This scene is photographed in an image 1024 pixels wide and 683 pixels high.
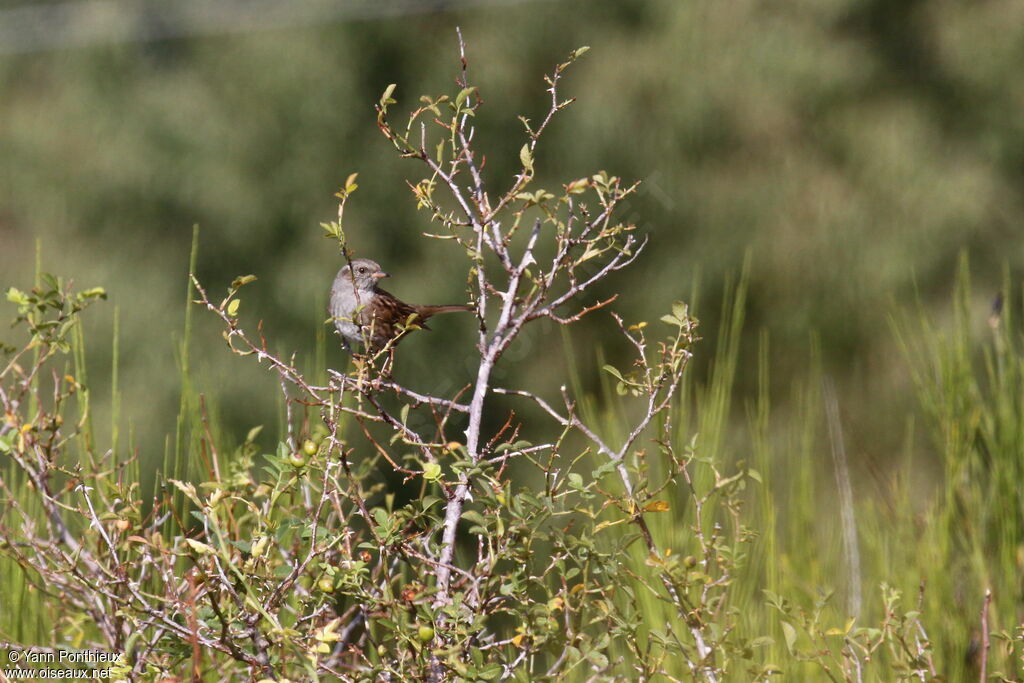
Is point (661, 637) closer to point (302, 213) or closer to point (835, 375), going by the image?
point (302, 213)

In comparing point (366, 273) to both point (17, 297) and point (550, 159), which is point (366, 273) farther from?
point (550, 159)

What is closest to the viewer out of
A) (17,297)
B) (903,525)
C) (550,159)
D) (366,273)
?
(17,297)

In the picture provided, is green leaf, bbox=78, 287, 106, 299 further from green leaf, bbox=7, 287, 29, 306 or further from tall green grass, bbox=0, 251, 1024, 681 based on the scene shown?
tall green grass, bbox=0, 251, 1024, 681

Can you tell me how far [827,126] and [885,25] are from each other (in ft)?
2.51

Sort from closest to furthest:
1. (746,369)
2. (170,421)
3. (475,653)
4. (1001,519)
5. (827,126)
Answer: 1. (475,653)
2. (1001,519)
3. (170,421)
4. (746,369)
5. (827,126)

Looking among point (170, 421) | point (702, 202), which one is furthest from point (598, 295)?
point (170, 421)

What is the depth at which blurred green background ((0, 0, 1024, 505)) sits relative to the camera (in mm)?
5750

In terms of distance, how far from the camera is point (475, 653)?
160cm

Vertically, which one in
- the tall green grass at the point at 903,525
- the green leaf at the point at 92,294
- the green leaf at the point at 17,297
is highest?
the green leaf at the point at 17,297

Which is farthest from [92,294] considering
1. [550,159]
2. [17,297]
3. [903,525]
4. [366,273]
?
[550,159]

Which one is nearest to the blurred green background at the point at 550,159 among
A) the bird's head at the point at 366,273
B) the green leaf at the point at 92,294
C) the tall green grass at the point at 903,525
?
the bird's head at the point at 366,273

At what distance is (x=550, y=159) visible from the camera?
593 centimetres

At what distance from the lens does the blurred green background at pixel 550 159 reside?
226 inches

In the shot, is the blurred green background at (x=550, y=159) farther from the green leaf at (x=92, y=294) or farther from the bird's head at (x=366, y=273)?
the green leaf at (x=92, y=294)
